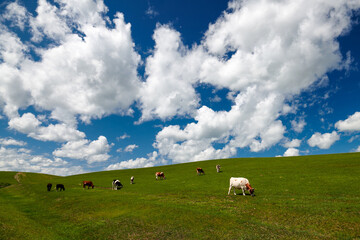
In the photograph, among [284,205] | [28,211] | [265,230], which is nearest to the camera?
[265,230]

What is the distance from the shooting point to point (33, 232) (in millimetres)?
16875

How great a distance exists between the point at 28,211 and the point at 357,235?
118ft

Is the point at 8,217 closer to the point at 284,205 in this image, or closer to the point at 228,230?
the point at 228,230

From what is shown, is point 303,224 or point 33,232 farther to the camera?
point 33,232

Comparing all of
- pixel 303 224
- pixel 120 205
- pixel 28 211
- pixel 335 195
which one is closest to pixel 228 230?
pixel 303 224

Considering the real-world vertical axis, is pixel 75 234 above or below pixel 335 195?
below

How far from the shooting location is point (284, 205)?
19.9 m

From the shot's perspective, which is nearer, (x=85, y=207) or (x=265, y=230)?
(x=265, y=230)

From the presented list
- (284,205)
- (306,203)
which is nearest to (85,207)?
(284,205)

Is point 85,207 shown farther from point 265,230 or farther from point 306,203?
point 306,203

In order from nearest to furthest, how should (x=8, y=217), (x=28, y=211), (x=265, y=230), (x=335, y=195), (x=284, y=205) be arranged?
Answer: 1. (x=265, y=230)
2. (x=284, y=205)
3. (x=8, y=217)
4. (x=335, y=195)
5. (x=28, y=211)

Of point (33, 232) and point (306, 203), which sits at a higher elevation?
point (306, 203)

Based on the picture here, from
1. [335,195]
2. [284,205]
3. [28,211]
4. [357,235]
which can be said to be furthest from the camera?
[28,211]

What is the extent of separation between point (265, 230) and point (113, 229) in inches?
490
